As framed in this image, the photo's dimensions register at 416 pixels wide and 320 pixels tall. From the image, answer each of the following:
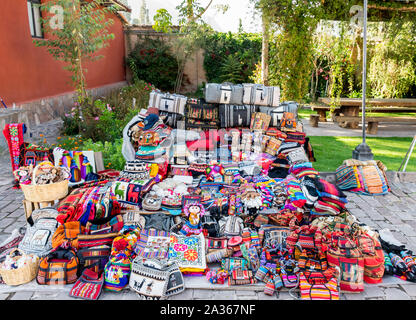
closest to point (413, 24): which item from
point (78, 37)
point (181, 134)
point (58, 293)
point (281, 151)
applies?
point (281, 151)

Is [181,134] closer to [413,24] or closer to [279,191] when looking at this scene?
[279,191]

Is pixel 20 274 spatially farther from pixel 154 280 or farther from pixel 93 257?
pixel 154 280

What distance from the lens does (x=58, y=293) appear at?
8.62 ft

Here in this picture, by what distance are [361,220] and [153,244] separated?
251 centimetres

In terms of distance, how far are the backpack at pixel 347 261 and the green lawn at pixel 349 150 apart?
2.77 meters

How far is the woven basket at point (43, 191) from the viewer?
3354mm

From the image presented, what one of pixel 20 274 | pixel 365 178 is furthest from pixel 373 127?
pixel 20 274

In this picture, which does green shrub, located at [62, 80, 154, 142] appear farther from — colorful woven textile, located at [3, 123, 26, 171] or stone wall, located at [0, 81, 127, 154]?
colorful woven textile, located at [3, 123, 26, 171]

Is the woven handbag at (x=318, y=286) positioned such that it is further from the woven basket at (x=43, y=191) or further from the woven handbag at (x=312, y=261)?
the woven basket at (x=43, y=191)

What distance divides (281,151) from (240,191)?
137cm

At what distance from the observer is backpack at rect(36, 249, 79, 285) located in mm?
2697

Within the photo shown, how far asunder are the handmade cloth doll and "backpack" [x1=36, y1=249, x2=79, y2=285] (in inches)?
41.8

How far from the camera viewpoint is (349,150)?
21.4 ft

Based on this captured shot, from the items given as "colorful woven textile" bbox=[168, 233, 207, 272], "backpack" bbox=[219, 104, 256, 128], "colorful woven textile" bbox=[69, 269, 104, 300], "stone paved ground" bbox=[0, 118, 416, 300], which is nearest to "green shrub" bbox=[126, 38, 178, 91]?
"stone paved ground" bbox=[0, 118, 416, 300]
